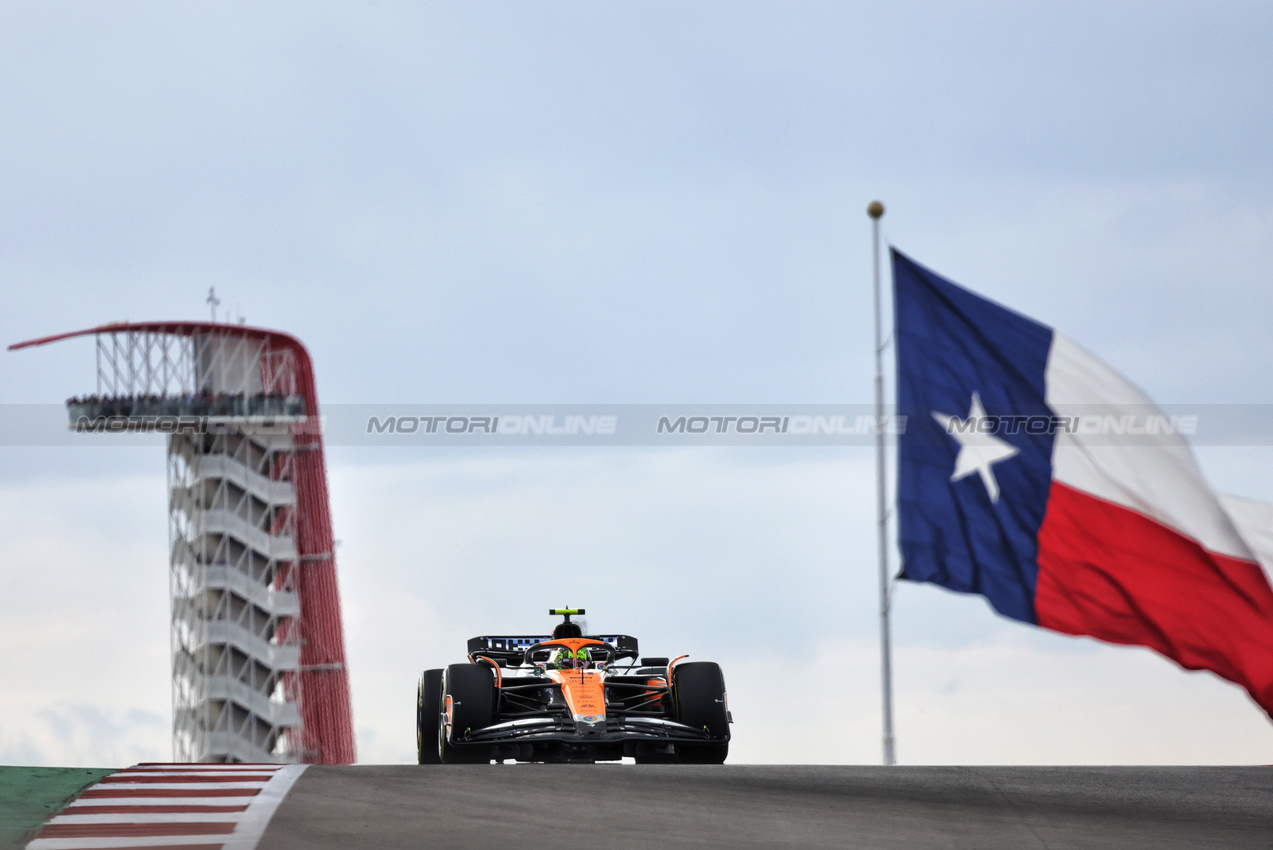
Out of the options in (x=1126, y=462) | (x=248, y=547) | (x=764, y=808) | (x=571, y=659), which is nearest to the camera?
(x=1126, y=462)

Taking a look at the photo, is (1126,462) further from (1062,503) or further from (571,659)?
(571,659)

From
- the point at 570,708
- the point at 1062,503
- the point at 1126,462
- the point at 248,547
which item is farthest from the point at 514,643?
the point at 248,547

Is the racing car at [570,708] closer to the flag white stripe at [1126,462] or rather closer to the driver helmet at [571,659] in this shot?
the driver helmet at [571,659]

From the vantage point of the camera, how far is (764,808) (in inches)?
557

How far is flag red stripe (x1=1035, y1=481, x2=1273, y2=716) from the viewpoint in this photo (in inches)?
501

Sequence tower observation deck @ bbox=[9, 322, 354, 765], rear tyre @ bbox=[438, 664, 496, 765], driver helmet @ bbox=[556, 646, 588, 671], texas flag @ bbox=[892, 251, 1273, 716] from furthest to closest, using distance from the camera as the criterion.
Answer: tower observation deck @ bbox=[9, 322, 354, 765] < driver helmet @ bbox=[556, 646, 588, 671] < rear tyre @ bbox=[438, 664, 496, 765] < texas flag @ bbox=[892, 251, 1273, 716]

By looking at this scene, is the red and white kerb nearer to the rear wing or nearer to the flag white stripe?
the rear wing

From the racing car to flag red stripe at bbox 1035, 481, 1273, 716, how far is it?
670cm

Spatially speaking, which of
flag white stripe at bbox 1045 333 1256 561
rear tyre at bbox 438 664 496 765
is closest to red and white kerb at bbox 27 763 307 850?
rear tyre at bbox 438 664 496 765

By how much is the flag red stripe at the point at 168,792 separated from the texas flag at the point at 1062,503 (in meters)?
6.09

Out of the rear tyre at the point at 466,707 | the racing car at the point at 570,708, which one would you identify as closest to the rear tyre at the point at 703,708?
the racing car at the point at 570,708

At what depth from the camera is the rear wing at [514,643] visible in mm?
21344

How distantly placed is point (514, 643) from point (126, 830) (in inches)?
339

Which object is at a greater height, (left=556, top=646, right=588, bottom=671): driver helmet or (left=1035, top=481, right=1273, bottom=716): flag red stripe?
(left=1035, top=481, right=1273, bottom=716): flag red stripe
